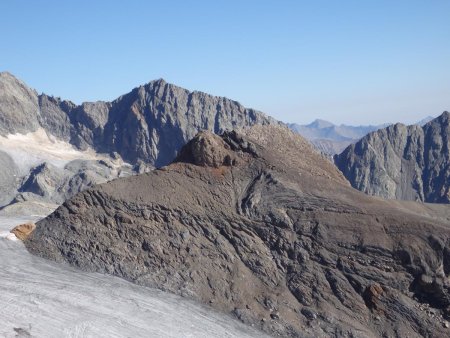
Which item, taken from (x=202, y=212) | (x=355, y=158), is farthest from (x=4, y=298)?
(x=355, y=158)

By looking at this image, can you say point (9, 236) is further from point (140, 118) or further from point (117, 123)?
point (117, 123)

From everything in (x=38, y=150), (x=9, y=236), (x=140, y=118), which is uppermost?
(x=140, y=118)

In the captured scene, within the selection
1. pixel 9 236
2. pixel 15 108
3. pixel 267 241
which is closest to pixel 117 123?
pixel 15 108

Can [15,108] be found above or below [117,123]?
above

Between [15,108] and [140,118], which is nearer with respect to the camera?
[15,108]

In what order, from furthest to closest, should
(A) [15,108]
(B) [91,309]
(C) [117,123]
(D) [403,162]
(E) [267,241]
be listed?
(C) [117,123] < (A) [15,108] < (D) [403,162] < (E) [267,241] < (B) [91,309]

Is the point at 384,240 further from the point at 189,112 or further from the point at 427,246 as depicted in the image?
the point at 189,112

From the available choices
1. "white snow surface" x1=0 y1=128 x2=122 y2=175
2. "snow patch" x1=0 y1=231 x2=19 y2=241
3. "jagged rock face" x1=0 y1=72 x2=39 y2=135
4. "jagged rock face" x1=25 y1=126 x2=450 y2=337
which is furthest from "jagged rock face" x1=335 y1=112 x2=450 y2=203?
A: "snow patch" x1=0 y1=231 x2=19 y2=241
